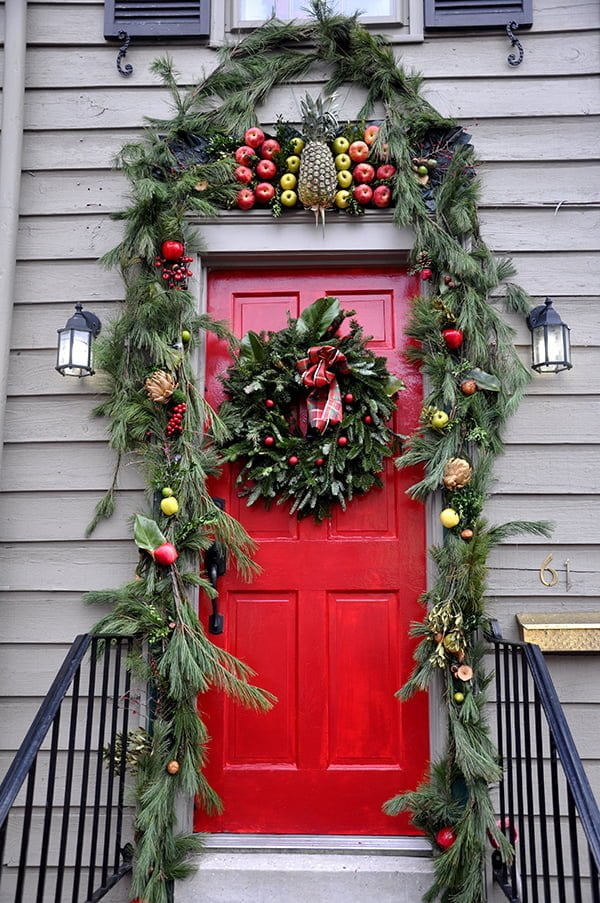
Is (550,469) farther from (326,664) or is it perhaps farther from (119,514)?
(119,514)

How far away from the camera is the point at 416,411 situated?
9.57ft

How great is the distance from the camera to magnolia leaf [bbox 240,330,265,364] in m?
2.83

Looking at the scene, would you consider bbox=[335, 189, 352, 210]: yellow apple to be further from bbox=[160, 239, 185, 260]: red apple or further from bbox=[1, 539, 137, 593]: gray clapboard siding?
bbox=[1, 539, 137, 593]: gray clapboard siding

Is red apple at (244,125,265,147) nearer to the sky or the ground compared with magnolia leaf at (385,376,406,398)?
nearer to the sky

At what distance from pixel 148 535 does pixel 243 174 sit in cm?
141

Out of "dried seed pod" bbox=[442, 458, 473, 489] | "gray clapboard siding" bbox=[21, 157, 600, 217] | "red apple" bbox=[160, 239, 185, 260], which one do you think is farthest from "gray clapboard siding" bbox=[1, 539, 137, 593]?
"gray clapboard siding" bbox=[21, 157, 600, 217]

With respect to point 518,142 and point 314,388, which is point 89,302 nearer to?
point 314,388

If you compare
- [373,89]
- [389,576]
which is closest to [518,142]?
[373,89]

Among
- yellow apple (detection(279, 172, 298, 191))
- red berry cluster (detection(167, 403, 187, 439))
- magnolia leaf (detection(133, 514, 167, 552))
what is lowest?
magnolia leaf (detection(133, 514, 167, 552))

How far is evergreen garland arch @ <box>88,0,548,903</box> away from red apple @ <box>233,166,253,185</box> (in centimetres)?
4

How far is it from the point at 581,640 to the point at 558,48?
7.55 feet

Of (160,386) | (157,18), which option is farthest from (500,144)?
(160,386)

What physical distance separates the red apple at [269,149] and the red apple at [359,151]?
281mm

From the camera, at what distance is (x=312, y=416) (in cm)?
281
